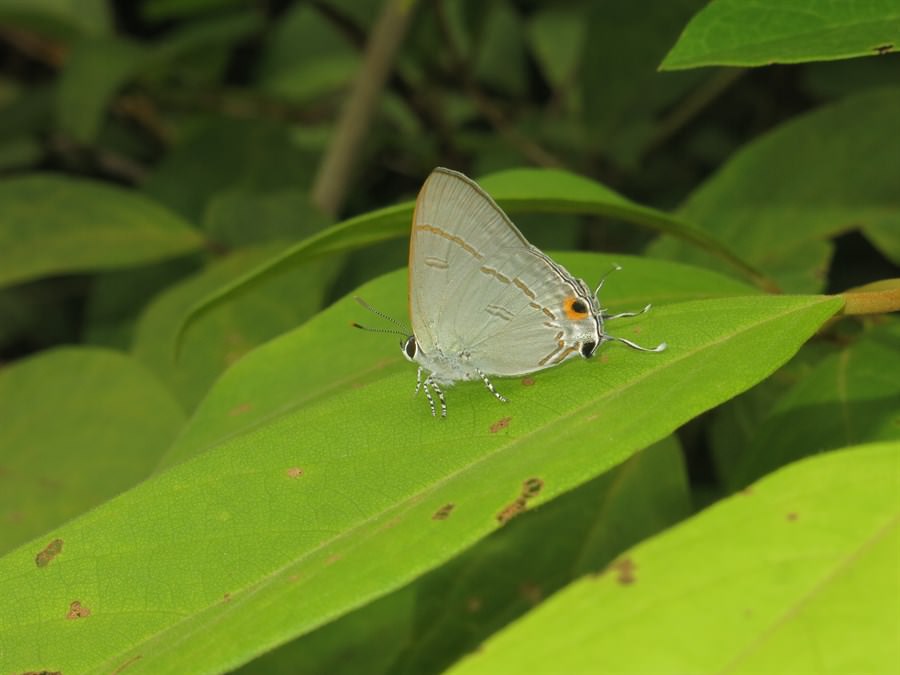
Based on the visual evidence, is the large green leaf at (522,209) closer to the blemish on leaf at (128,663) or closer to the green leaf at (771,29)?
the green leaf at (771,29)

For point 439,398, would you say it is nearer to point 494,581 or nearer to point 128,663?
point 128,663

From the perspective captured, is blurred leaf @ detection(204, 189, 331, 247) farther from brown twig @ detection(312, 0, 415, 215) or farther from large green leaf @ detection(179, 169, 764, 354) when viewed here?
large green leaf @ detection(179, 169, 764, 354)

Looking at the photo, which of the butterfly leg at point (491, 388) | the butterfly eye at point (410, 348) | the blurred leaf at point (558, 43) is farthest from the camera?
the blurred leaf at point (558, 43)

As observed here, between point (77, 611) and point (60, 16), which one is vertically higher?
point (60, 16)

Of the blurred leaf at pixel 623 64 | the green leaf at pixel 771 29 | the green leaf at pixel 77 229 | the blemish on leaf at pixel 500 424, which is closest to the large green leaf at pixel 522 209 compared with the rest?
the green leaf at pixel 771 29

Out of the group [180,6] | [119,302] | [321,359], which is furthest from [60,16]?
[321,359]

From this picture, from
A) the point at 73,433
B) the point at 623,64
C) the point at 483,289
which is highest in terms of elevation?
the point at 623,64

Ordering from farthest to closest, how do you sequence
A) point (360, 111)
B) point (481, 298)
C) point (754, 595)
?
point (360, 111) → point (481, 298) → point (754, 595)
